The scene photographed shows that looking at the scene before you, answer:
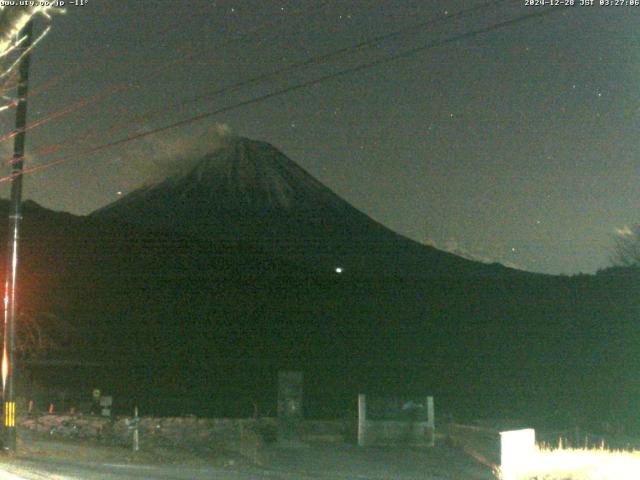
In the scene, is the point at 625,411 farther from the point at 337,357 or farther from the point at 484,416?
the point at 337,357

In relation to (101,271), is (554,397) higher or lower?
lower

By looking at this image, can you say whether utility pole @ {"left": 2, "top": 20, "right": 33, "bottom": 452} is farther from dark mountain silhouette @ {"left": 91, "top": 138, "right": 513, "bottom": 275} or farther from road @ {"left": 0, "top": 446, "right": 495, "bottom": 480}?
dark mountain silhouette @ {"left": 91, "top": 138, "right": 513, "bottom": 275}

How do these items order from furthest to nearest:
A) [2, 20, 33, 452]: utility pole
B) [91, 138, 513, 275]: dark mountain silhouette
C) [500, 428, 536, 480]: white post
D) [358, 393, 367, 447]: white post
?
[91, 138, 513, 275]: dark mountain silhouette < [358, 393, 367, 447]: white post < [2, 20, 33, 452]: utility pole < [500, 428, 536, 480]: white post

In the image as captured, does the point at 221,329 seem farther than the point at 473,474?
Yes

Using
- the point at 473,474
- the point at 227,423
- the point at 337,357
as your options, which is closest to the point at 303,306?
the point at 337,357

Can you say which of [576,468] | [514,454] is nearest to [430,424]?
[514,454]

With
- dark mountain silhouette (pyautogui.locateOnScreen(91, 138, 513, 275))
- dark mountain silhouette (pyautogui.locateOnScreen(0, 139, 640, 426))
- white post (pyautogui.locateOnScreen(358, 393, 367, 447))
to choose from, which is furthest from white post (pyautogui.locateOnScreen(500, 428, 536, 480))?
dark mountain silhouette (pyautogui.locateOnScreen(91, 138, 513, 275))

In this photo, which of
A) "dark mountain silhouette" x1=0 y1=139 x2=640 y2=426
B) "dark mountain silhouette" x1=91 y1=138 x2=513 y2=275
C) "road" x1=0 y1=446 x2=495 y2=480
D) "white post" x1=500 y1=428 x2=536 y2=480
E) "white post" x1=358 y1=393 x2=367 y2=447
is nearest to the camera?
"white post" x1=500 y1=428 x2=536 y2=480
